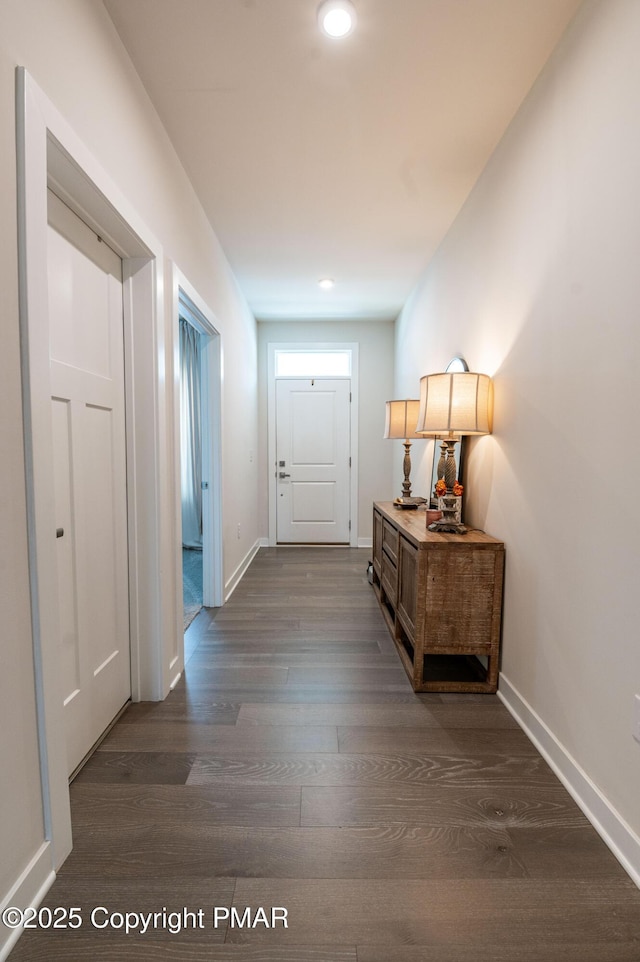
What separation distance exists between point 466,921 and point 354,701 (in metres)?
0.91

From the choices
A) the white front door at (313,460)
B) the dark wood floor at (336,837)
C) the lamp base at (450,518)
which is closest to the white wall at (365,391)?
the white front door at (313,460)

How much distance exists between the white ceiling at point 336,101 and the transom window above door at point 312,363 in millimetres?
1984

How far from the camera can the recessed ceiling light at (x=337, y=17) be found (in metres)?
1.35

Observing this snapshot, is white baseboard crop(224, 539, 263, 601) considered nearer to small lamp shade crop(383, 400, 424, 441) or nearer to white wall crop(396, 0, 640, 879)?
small lamp shade crop(383, 400, 424, 441)

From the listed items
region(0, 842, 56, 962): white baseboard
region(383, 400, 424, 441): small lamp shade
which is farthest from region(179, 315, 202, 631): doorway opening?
region(0, 842, 56, 962): white baseboard

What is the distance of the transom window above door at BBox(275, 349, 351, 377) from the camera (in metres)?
4.94

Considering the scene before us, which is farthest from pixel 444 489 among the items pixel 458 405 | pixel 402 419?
pixel 402 419

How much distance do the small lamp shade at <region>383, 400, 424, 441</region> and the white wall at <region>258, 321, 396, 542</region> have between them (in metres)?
1.49

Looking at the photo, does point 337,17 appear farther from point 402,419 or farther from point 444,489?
point 402,419

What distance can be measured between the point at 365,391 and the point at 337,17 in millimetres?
3576

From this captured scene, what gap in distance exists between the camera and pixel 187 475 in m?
5.13

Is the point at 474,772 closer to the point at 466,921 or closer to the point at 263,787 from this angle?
the point at 466,921

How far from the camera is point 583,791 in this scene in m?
1.33

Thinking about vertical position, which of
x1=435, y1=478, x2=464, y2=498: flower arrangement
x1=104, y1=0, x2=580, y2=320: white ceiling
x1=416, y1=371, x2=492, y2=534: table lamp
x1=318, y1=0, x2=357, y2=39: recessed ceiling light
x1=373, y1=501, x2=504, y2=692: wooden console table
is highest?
x1=104, y1=0, x2=580, y2=320: white ceiling
